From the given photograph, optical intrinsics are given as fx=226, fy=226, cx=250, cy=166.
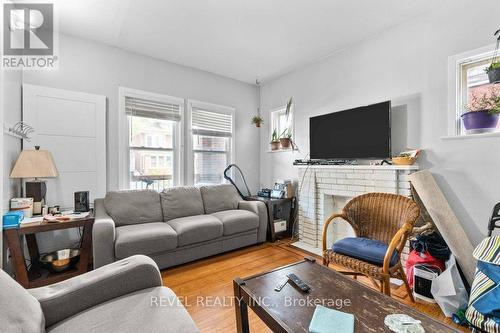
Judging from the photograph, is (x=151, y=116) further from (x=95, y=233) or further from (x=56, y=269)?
(x=56, y=269)

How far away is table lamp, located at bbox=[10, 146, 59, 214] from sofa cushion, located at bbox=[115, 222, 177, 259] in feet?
2.74

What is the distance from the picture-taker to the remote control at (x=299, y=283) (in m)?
1.32

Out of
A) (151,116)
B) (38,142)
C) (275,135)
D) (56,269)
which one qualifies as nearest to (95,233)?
(56,269)

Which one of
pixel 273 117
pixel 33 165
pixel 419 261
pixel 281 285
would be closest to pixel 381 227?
pixel 419 261

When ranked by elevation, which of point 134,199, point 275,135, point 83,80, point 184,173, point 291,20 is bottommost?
point 134,199

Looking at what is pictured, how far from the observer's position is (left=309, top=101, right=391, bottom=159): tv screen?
2.54m

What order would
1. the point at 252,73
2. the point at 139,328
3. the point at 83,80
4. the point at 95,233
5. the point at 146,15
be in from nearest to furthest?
the point at 139,328, the point at 95,233, the point at 146,15, the point at 83,80, the point at 252,73

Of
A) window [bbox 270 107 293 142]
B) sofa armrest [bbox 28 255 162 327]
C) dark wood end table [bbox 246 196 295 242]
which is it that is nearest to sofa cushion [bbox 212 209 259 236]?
dark wood end table [bbox 246 196 295 242]

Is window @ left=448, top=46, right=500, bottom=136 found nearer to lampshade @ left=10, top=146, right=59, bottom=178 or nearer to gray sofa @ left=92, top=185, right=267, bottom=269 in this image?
gray sofa @ left=92, top=185, right=267, bottom=269

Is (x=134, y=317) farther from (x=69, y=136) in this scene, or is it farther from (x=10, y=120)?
(x=69, y=136)

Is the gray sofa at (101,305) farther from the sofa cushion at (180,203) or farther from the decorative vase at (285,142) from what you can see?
the decorative vase at (285,142)

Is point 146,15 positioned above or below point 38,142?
above

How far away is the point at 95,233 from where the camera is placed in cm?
218

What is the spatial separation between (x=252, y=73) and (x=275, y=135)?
3.77ft
